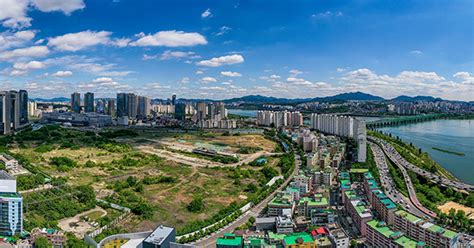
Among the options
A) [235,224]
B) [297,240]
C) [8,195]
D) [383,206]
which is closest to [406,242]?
[383,206]

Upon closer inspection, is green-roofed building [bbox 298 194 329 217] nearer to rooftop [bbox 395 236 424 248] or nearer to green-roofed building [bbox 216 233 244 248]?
rooftop [bbox 395 236 424 248]

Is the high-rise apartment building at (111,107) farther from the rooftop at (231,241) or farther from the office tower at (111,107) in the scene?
the rooftop at (231,241)

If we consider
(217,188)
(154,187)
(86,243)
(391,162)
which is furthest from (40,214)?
(391,162)

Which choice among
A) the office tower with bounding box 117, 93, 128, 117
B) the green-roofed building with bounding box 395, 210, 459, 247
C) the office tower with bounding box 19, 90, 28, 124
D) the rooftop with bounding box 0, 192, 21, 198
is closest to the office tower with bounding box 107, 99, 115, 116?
the office tower with bounding box 117, 93, 128, 117

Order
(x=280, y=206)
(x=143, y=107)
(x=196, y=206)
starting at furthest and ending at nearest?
1. (x=143, y=107)
2. (x=196, y=206)
3. (x=280, y=206)

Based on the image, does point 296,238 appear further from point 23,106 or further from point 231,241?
point 23,106

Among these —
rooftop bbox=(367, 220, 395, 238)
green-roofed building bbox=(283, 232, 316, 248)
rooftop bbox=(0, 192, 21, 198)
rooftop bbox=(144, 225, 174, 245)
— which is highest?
rooftop bbox=(0, 192, 21, 198)
